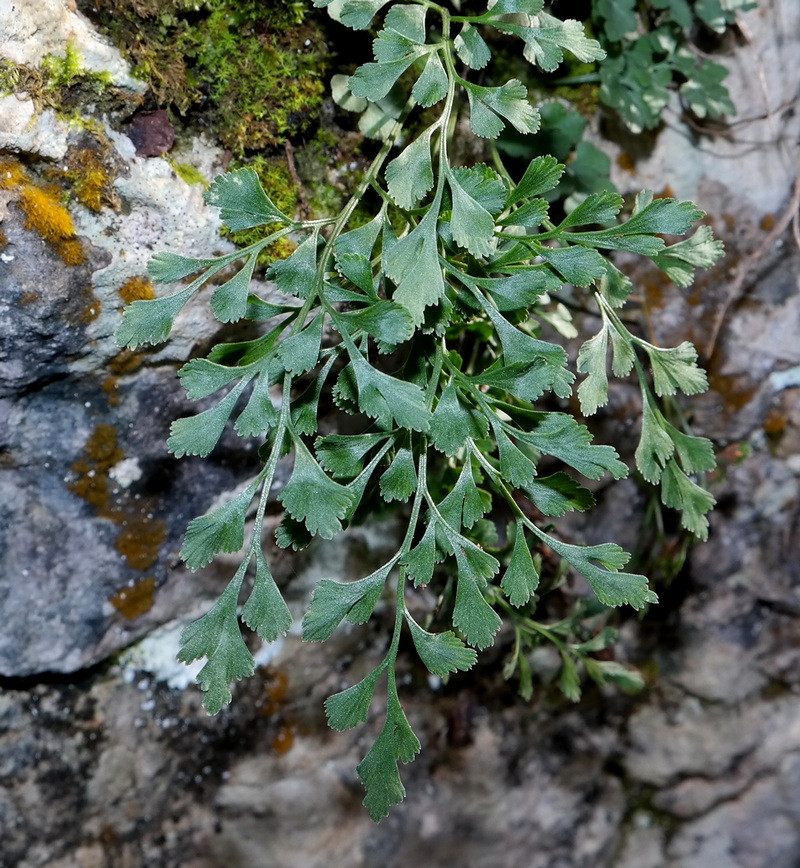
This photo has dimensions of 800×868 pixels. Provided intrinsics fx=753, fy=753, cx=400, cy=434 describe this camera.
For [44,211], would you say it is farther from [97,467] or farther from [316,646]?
[316,646]

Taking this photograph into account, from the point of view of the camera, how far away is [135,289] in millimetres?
1108

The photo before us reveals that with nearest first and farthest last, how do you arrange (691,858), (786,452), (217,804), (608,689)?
Result: (217,804)
(786,452)
(608,689)
(691,858)

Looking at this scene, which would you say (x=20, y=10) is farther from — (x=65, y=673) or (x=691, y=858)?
(x=691, y=858)

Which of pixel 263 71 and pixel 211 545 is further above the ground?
pixel 263 71

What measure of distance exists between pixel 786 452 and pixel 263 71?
A: 4.47ft

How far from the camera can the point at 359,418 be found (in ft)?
4.49

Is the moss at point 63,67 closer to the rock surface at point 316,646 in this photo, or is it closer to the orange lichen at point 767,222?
the rock surface at point 316,646

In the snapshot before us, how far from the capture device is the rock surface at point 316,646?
3.75 feet

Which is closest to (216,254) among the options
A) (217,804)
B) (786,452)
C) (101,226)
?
(101,226)

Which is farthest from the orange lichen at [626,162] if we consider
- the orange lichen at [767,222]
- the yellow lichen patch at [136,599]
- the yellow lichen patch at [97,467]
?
the yellow lichen patch at [136,599]

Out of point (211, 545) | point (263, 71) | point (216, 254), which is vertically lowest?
point (211, 545)

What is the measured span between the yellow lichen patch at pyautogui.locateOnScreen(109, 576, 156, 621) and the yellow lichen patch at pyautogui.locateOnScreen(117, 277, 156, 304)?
499 millimetres

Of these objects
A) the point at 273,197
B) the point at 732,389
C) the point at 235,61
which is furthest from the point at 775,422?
the point at 235,61

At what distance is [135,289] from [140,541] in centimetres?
44
